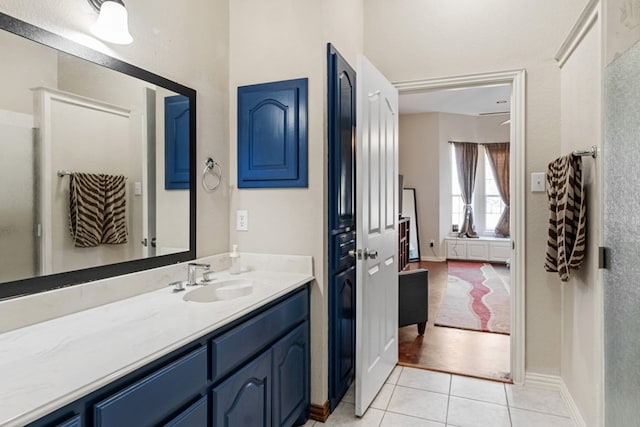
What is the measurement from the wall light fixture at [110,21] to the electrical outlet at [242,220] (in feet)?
3.47

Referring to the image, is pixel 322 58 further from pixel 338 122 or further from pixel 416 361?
pixel 416 361

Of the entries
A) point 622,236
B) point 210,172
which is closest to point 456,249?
point 622,236

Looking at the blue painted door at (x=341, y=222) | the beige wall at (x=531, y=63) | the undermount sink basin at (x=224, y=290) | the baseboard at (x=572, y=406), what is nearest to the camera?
the undermount sink basin at (x=224, y=290)

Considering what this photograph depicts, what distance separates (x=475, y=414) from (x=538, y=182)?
1.49 metres

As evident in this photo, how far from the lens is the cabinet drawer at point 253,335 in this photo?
1.25 metres

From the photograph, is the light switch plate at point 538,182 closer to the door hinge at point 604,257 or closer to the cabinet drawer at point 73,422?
the door hinge at point 604,257

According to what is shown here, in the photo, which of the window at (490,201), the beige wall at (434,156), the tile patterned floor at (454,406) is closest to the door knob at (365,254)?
the tile patterned floor at (454,406)

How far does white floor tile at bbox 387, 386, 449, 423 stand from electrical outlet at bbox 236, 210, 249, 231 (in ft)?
4.54

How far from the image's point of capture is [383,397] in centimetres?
226

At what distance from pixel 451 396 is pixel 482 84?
211 centimetres

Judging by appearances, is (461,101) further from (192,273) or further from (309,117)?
(192,273)

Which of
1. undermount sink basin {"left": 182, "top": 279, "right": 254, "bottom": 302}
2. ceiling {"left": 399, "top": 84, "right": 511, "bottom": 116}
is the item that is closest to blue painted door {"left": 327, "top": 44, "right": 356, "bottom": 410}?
undermount sink basin {"left": 182, "top": 279, "right": 254, "bottom": 302}

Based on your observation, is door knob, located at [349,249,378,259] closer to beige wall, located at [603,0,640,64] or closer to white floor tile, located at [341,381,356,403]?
white floor tile, located at [341,381,356,403]

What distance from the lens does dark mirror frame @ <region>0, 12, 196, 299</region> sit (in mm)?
1176
